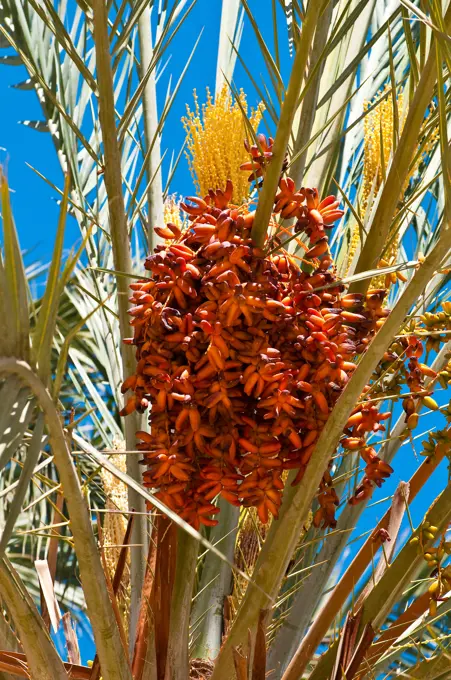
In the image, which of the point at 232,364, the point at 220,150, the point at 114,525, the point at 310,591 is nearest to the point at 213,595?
the point at 310,591

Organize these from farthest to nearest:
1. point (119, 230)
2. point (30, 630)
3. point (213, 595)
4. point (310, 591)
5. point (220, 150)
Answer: point (220, 150), point (213, 595), point (310, 591), point (119, 230), point (30, 630)

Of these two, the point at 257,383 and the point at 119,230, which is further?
the point at 119,230

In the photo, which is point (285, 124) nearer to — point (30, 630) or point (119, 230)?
point (119, 230)

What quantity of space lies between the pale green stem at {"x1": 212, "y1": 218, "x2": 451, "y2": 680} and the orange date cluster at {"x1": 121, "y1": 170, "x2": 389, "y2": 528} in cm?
3

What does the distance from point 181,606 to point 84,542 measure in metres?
0.26

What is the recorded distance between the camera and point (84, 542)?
0.90 metres

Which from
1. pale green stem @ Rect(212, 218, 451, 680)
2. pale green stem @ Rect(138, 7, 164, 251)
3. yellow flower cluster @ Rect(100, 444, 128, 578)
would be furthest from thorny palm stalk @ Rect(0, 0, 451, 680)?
yellow flower cluster @ Rect(100, 444, 128, 578)

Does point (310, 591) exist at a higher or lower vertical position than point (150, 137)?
lower

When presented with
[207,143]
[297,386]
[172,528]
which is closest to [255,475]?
[297,386]

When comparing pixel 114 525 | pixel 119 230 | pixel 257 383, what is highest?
pixel 119 230

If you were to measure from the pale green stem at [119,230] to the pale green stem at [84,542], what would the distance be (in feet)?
0.77

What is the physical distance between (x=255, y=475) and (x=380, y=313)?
261 millimetres

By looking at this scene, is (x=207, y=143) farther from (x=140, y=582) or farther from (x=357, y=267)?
(x=140, y=582)

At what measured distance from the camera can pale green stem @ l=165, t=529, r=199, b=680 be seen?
1.09m
